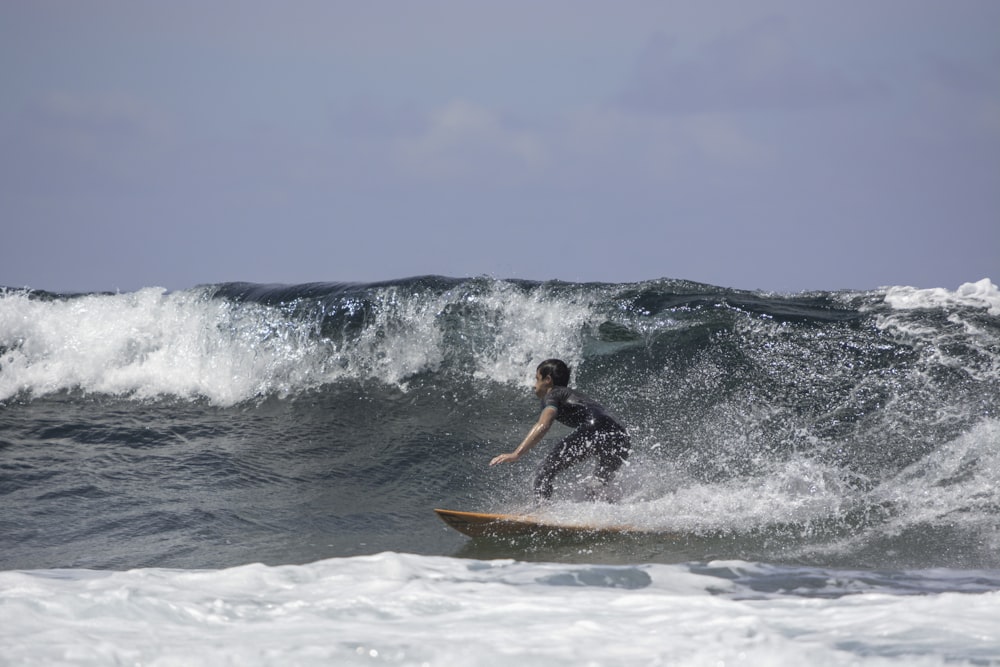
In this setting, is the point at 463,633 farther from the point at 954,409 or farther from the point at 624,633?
the point at 954,409

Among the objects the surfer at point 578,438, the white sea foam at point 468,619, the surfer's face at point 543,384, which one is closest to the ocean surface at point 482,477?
the white sea foam at point 468,619

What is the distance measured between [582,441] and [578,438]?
4 cm

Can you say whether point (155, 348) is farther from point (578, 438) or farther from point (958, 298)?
point (958, 298)

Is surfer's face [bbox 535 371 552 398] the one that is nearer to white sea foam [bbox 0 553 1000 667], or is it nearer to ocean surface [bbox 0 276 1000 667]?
ocean surface [bbox 0 276 1000 667]

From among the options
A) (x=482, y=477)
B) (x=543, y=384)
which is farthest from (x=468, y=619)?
(x=482, y=477)

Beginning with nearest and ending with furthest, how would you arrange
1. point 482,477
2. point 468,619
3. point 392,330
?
point 468,619 → point 482,477 → point 392,330

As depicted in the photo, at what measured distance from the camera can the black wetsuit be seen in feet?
24.7

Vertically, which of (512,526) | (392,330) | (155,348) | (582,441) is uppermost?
(392,330)

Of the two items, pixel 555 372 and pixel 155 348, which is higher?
pixel 555 372

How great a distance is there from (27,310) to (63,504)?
7954 mm

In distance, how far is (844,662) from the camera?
371 cm

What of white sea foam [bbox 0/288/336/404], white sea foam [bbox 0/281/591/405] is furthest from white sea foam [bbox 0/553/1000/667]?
white sea foam [bbox 0/288/336/404]

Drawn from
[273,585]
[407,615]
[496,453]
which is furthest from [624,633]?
[496,453]

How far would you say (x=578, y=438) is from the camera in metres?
7.58
